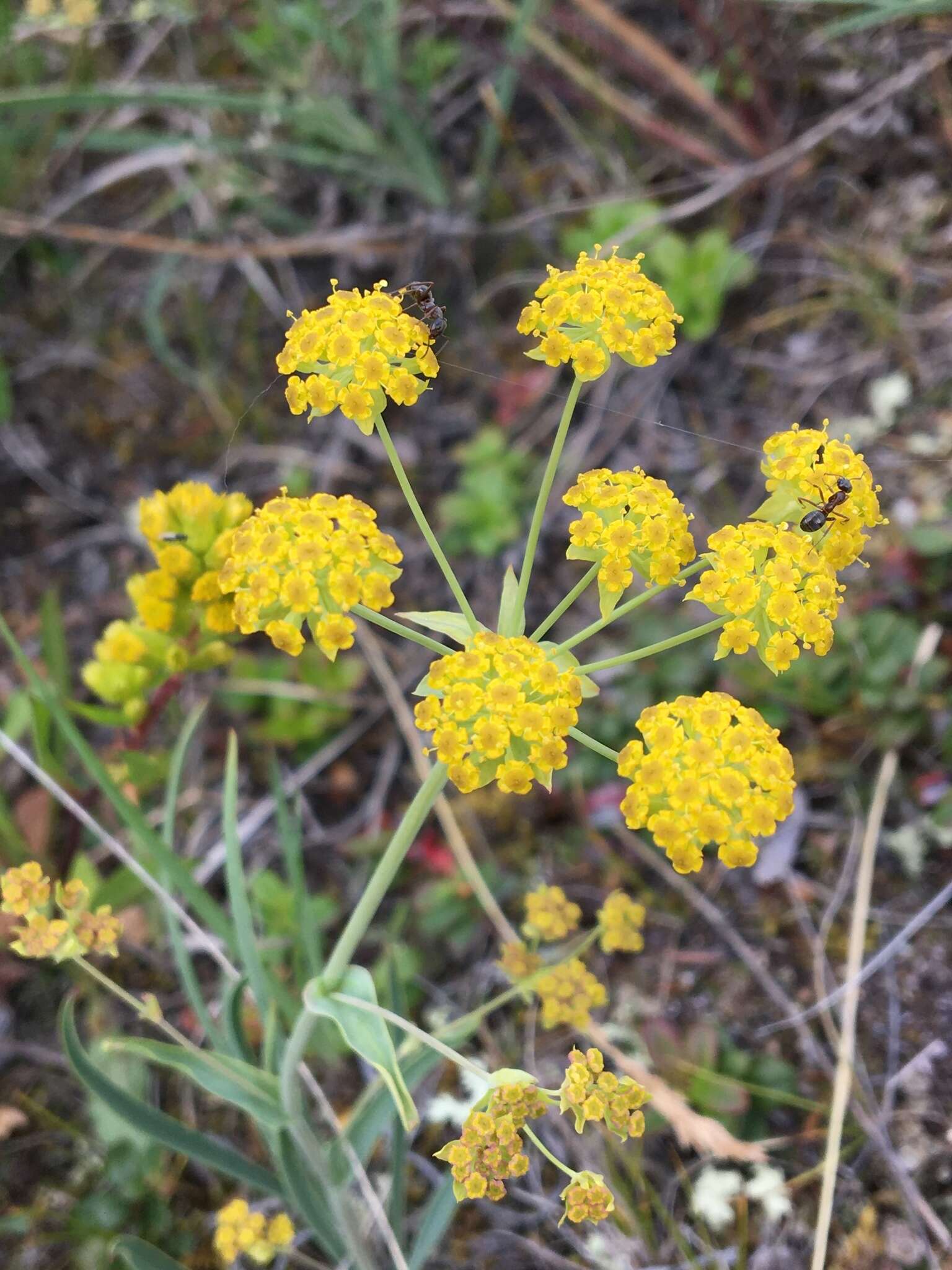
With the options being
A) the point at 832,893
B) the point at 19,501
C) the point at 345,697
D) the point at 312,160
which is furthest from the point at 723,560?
the point at 19,501

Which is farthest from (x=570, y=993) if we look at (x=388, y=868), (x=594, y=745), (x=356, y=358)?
(x=356, y=358)

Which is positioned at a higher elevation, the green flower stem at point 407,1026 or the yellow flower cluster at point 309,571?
the yellow flower cluster at point 309,571

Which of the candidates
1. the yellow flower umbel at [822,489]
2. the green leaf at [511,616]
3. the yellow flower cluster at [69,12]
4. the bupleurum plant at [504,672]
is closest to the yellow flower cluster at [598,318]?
the bupleurum plant at [504,672]

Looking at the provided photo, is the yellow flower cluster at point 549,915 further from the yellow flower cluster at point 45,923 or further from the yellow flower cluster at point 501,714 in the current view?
the yellow flower cluster at point 45,923

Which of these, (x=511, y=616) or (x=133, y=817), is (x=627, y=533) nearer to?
(x=511, y=616)

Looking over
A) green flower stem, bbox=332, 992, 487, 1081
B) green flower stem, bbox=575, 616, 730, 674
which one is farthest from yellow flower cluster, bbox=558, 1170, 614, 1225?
green flower stem, bbox=575, 616, 730, 674

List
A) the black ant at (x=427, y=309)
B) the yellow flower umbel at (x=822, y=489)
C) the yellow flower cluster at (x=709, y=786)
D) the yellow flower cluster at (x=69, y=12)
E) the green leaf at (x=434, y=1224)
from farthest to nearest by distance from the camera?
the yellow flower cluster at (x=69, y=12), the green leaf at (x=434, y=1224), the black ant at (x=427, y=309), the yellow flower umbel at (x=822, y=489), the yellow flower cluster at (x=709, y=786)
